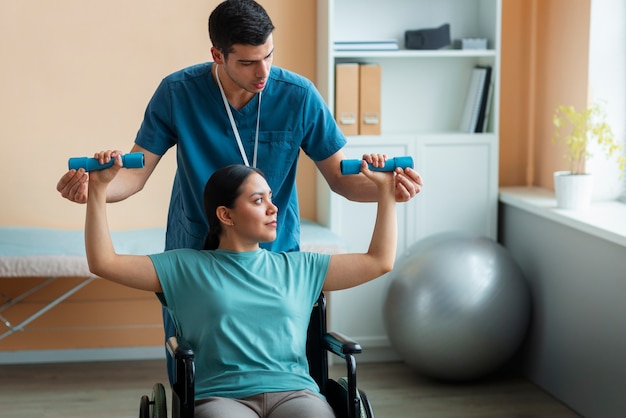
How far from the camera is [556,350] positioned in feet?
11.8

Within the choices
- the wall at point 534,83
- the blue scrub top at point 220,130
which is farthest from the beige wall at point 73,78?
the blue scrub top at point 220,130

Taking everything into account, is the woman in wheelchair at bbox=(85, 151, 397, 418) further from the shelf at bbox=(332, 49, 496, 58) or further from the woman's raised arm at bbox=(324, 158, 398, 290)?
the shelf at bbox=(332, 49, 496, 58)

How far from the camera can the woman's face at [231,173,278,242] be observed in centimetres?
214

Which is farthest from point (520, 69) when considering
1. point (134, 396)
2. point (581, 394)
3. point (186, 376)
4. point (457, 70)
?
point (186, 376)

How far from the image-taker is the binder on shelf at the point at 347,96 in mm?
3842

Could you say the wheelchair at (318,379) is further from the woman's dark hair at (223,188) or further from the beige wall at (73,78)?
the beige wall at (73,78)

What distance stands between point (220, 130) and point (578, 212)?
172 cm

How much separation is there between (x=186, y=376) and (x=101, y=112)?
89.2 inches

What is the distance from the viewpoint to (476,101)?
13.2 ft

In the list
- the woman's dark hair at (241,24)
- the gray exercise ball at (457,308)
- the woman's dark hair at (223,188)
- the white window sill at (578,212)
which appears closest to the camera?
the woman's dark hair at (241,24)

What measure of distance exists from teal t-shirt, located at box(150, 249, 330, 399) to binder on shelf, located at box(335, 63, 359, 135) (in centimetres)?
177

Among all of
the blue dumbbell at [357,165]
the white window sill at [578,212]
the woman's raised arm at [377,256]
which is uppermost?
the blue dumbbell at [357,165]

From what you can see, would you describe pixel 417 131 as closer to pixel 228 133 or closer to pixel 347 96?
pixel 347 96

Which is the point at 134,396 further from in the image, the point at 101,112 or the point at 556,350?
the point at 556,350
